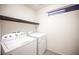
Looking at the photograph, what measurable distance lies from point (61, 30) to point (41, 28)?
38cm

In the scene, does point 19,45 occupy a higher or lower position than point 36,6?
lower

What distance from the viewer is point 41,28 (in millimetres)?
1227

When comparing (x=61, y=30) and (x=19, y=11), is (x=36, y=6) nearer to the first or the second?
(x=19, y=11)

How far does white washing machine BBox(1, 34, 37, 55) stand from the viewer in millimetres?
967

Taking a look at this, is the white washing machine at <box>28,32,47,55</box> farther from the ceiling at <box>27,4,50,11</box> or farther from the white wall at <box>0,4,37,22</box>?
the ceiling at <box>27,4,50,11</box>

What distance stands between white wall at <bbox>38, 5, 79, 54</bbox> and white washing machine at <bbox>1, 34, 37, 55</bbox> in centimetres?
29

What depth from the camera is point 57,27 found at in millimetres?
1223

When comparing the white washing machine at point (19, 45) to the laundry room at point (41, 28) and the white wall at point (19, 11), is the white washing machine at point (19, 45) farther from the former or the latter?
the white wall at point (19, 11)

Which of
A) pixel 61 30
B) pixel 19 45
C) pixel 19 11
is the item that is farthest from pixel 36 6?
pixel 19 45

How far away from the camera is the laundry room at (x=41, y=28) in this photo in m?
1.06

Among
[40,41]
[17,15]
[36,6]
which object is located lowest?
[40,41]
